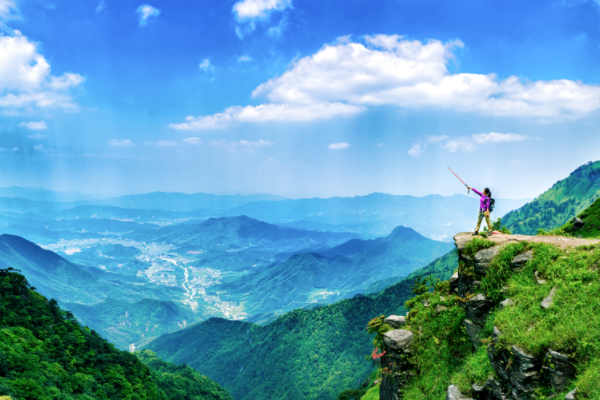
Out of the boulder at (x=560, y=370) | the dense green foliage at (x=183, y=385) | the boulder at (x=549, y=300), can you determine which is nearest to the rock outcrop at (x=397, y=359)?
the boulder at (x=549, y=300)

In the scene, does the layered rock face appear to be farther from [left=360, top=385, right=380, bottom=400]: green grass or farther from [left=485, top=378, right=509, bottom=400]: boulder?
[left=360, top=385, right=380, bottom=400]: green grass

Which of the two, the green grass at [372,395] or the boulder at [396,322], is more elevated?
the boulder at [396,322]

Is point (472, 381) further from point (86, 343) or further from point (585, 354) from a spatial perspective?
point (86, 343)

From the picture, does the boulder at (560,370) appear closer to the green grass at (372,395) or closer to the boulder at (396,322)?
the boulder at (396,322)

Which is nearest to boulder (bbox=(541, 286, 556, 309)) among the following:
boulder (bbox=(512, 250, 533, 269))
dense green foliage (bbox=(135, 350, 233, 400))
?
boulder (bbox=(512, 250, 533, 269))

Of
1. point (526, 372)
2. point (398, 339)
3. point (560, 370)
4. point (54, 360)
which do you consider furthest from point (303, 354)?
point (560, 370)

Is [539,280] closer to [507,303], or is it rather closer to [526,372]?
[507,303]

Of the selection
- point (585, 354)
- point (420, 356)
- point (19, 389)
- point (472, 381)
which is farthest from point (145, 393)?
point (585, 354)
